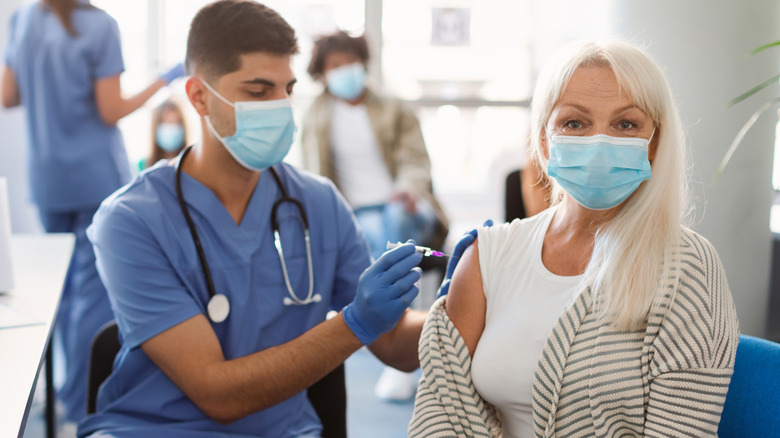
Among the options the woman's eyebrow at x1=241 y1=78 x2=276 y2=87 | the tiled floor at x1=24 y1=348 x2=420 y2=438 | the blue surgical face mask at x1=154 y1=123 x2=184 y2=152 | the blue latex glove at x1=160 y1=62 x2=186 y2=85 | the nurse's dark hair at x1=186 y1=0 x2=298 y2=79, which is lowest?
the tiled floor at x1=24 y1=348 x2=420 y2=438

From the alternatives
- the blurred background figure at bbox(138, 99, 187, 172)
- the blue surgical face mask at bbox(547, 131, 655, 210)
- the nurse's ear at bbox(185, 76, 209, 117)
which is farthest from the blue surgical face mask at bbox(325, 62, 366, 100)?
the blue surgical face mask at bbox(547, 131, 655, 210)

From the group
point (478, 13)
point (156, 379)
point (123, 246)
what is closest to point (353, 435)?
point (156, 379)

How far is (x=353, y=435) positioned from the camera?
2516 millimetres

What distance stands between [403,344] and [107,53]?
170 centimetres

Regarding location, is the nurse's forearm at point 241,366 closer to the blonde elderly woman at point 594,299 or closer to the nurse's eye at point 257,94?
the blonde elderly woman at point 594,299

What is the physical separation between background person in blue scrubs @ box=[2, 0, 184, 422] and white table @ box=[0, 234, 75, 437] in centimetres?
37

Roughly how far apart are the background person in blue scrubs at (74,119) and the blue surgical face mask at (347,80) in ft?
2.49

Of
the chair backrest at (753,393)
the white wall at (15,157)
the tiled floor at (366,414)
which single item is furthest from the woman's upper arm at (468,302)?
the white wall at (15,157)

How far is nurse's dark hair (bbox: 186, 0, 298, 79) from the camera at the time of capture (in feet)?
5.02

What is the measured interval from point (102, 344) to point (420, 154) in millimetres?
1900

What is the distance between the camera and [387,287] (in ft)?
4.13

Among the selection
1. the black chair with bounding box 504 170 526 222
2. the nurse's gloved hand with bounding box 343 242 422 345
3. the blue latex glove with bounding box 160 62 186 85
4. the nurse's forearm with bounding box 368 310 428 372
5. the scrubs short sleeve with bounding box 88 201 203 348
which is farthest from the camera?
the black chair with bounding box 504 170 526 222

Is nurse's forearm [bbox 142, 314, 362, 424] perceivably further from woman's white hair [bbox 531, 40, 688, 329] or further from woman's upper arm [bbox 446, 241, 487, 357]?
woman's white hair [bbox 531, 40, 688, 329]

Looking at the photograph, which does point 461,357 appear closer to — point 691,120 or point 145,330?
point 145,330
